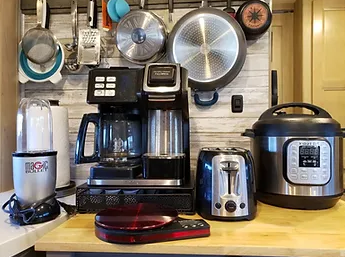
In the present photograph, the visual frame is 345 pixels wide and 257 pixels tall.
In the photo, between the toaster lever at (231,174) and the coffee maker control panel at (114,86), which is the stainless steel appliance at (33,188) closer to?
the coffee maker control panel at (114,86)

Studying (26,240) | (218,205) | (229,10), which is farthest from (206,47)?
(26,240)

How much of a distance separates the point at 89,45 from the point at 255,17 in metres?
0.66

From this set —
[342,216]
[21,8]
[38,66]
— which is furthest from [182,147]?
[21,8]

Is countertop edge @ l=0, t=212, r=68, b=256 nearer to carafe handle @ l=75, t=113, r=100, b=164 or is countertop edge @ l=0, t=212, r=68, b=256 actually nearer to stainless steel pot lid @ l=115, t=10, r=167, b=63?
carafe handle @ l=75, t=113, r=100, b=164

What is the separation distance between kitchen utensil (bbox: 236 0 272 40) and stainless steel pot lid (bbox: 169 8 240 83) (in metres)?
0.06

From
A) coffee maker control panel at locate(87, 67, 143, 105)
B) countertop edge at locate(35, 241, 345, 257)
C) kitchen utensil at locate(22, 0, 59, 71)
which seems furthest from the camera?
kitchen utensil at locate(22, 0, 59, 71)

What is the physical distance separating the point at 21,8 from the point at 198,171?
105cm

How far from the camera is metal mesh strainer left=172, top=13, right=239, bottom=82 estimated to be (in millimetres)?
1150

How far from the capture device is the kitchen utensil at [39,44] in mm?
1235

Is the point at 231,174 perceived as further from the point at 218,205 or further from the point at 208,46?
the point at 208,46

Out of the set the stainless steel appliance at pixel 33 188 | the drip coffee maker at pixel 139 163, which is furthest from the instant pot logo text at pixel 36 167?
the drip coffee maker at pixel 139 163

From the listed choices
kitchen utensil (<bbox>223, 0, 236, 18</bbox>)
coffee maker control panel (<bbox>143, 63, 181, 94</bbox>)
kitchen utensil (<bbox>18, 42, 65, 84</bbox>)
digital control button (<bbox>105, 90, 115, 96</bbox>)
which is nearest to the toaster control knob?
coffee maker control panel (<bbox>143, 63, 181, 94</bbox>)

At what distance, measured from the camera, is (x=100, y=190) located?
0.91 metres

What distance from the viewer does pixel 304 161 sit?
3.05 feet
